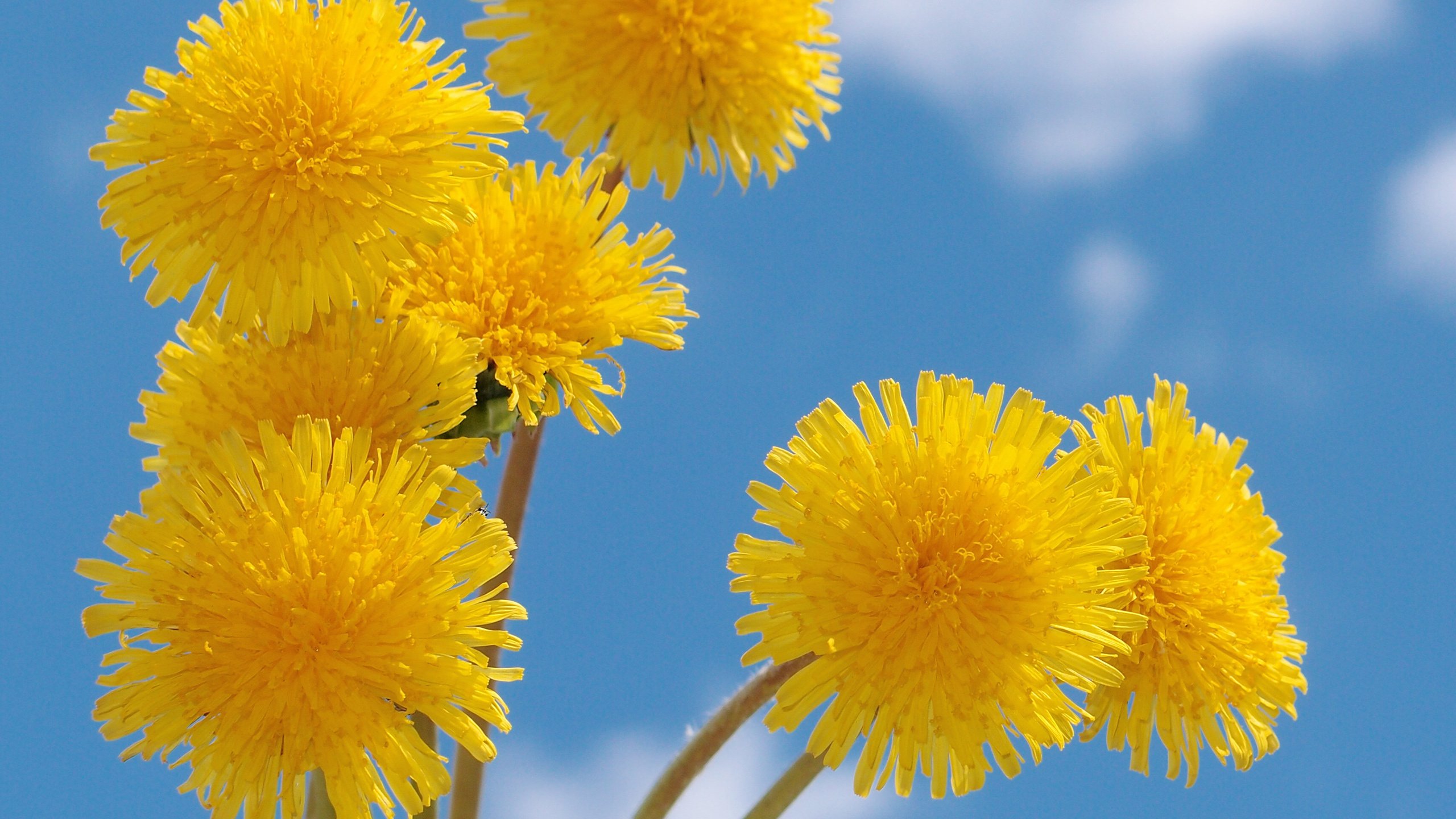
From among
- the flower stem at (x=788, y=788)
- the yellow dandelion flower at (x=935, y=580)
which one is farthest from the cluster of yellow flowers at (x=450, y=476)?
the flower stem at (x=788, y=788)

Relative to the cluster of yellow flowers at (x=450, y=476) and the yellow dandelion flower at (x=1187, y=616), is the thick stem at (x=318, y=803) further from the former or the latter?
the yellow dandelion flower at (x=1187, y=616)

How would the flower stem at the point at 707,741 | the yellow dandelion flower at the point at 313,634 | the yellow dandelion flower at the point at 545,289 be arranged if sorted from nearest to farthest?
the yellow dandelion flower at the point at 313,634 → the yellow dandelion flower at the point at 545,289 → the flower stem at the point at 707,741

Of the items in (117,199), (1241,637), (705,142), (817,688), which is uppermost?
(705,142)

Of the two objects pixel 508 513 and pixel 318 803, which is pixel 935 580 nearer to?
pixel 508 513

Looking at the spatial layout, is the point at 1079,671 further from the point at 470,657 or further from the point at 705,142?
the point at 705,142

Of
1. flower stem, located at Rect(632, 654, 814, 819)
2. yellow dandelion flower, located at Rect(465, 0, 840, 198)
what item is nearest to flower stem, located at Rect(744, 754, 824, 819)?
flower stem, located at Rect(632, 654, 814, 819)

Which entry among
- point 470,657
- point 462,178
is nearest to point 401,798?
point 470,657

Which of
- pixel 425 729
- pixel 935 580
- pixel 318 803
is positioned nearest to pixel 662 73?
pixel 935 580
